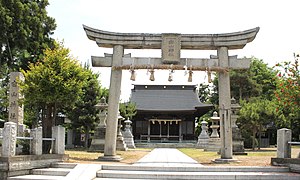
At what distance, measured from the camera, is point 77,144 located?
32750mm

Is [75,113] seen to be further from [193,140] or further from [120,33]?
[193,140]

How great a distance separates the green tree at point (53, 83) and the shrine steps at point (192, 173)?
3408mm

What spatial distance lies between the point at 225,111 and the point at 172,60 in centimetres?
302

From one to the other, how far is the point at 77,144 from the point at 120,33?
20535 mm

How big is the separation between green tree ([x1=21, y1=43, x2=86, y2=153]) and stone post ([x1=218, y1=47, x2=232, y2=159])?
18.7 ft

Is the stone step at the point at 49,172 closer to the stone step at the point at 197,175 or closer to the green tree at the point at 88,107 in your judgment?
the stone step at the point at 197,175

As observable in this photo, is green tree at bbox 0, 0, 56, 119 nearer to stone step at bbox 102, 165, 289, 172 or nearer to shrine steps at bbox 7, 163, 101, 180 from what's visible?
shrine steps at bbox 7, 163, 101, 180

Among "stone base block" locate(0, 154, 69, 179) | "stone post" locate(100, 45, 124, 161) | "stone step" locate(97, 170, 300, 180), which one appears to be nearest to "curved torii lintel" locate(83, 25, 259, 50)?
"stone post" locate(100, 45, 124, 161)

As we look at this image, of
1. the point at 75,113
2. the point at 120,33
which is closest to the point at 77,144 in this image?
the point at 75,113

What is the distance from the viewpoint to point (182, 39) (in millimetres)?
14344

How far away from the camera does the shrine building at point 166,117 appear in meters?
39.7

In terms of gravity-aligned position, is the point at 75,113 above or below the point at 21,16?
below

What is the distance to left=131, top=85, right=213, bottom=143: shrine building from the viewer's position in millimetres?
39656

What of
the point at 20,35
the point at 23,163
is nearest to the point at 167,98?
the point at 20,35
